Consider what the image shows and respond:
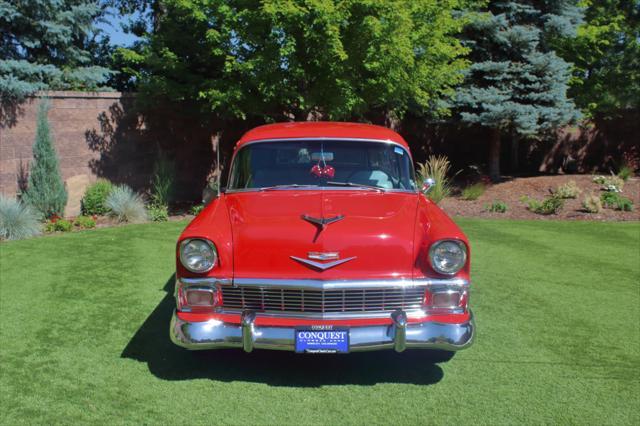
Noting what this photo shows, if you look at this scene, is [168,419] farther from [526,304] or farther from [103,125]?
[103,125]

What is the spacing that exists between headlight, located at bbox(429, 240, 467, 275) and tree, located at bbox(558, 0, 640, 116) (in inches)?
542

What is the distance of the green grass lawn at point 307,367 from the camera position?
12.4 ft

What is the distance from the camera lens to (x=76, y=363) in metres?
4.50

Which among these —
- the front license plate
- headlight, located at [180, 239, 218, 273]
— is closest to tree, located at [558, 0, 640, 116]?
the front license plate

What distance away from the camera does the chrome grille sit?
396 cm

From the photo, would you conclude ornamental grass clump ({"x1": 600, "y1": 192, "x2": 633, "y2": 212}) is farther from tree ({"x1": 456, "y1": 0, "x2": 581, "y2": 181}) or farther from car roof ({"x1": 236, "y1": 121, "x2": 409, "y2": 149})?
car roof ({"x1": 236, "y1": 121, "x2": 409, "y2": 149})

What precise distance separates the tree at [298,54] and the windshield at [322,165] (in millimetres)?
4968

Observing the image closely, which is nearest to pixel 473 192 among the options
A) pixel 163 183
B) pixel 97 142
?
pixel 163 183

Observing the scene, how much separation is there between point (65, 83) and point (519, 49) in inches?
412

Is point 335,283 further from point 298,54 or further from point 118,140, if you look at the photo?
point 118,140

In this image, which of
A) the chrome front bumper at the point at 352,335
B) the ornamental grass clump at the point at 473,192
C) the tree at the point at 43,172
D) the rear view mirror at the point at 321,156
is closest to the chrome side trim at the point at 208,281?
the chrome front bumper at the point at 352,335

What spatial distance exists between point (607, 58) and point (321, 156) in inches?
589

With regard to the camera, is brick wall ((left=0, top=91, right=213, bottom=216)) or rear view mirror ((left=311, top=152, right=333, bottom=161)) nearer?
rear view mirror ((left=311, top=152, right=333, bottom=161))

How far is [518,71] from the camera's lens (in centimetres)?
1410
